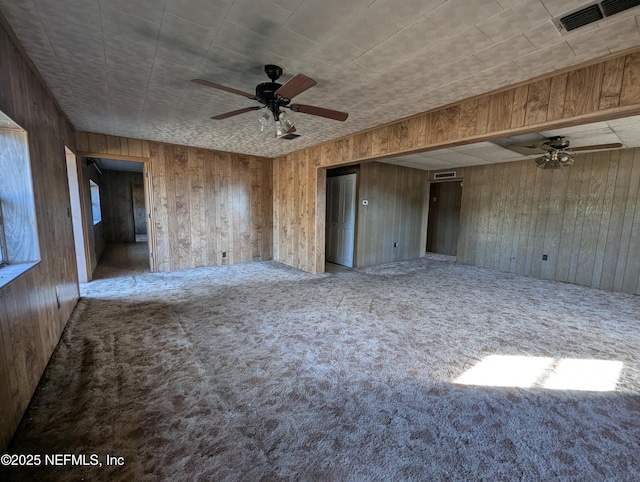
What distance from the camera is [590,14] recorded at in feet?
5.22

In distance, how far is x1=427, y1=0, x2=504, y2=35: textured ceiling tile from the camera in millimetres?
1550

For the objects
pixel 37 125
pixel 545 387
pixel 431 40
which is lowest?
pixel 545 387

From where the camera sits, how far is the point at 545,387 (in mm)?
2064

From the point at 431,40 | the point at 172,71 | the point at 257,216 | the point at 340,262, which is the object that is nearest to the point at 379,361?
the point at 431,40

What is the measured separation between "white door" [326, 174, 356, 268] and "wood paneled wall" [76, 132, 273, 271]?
57.2 inches

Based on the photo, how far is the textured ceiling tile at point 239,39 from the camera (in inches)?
70.6

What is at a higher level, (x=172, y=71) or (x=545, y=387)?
(x=172, y=71)

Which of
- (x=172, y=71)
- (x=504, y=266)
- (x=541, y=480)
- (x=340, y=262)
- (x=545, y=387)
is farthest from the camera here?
(x=340, y=262)

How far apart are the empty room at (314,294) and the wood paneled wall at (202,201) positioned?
12.0 inches

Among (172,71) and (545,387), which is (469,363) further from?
(172,71)

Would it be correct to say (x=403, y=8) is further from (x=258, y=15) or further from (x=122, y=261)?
(x=122, y=261)

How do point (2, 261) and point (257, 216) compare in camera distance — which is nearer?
point (2, 261)

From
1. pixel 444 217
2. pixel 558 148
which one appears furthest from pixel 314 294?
pixel 444 217

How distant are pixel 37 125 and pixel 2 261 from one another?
1.31 meters
